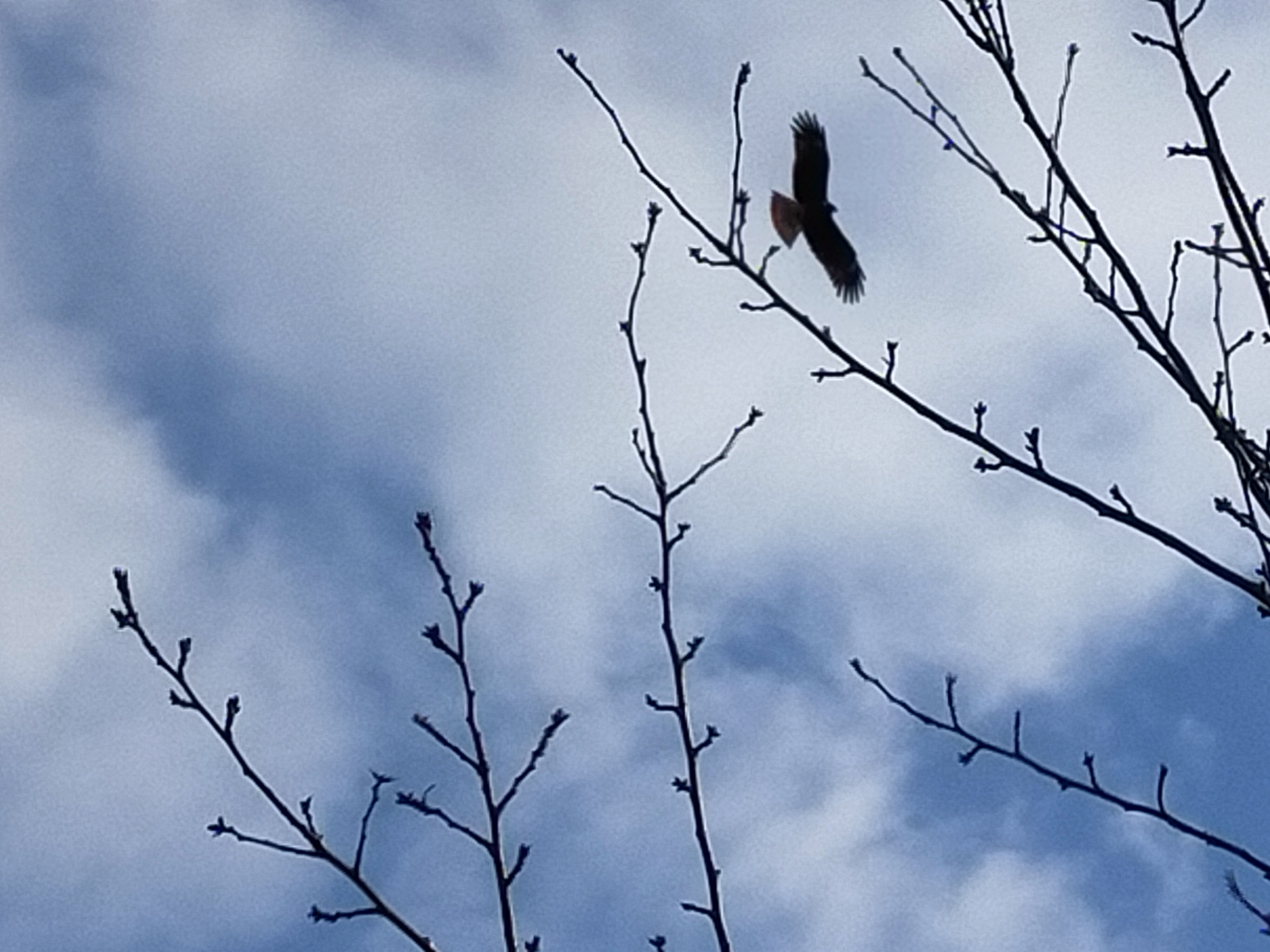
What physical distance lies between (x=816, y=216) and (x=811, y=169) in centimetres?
12

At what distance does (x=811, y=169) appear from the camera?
434 centimetres

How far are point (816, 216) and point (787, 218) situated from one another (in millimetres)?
58

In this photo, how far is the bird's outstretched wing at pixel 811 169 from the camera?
14.1ft

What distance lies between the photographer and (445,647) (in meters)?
4.53

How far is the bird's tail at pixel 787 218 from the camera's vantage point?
4258 mm

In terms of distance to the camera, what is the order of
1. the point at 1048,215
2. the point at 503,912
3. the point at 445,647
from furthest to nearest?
the point at 445,647, the point at 1048,215, the point at 503,912

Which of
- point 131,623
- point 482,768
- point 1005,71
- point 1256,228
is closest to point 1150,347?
point 1256,228

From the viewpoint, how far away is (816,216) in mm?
4277

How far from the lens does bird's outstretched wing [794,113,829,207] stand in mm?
4309

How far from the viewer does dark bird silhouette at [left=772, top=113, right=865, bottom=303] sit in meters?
4.24

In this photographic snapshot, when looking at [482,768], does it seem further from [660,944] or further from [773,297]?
[773,297]

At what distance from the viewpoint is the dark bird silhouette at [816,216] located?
13.9 ft

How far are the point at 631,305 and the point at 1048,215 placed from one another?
888 millimetres

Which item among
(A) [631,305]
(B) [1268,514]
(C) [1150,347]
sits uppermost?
(A) [631,305]
